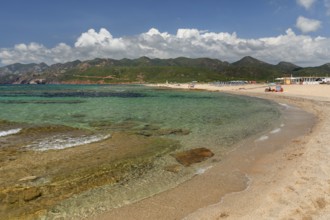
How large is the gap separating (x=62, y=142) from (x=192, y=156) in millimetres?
9904

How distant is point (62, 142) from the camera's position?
20.9 m

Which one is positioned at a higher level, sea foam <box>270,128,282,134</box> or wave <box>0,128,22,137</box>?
wave <box>0,128,22,137</box>

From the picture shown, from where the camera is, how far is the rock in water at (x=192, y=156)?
16094 millimetres

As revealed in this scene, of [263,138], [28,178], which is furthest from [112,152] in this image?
[263,138]

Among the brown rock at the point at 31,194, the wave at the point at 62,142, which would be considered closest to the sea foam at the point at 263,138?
the wave at the point at 62,142

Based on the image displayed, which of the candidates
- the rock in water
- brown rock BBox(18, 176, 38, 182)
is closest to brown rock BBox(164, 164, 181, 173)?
the rock in water

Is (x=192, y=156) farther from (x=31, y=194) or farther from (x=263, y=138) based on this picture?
(x=31, y=194)

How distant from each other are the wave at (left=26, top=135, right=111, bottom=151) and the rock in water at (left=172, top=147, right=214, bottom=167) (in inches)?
293

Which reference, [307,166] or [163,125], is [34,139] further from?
[307,166]

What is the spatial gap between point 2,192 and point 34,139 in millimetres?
11089

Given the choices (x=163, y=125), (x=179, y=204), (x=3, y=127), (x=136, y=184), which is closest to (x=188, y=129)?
(x=163, y=125)

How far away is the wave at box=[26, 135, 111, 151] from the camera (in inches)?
761

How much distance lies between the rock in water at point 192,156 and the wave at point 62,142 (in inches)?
293

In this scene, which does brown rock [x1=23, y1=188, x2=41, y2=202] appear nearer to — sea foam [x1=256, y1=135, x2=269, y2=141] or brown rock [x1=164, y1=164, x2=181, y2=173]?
brown rock [x1=164, y1=164, x2=181, y2=173]
